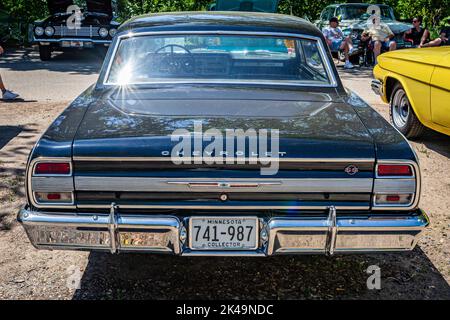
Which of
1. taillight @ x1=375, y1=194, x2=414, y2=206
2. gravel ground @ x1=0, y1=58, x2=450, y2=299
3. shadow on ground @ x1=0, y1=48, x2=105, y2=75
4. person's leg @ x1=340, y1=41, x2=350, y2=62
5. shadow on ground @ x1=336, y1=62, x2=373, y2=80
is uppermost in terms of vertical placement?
taillight @ x1=375, y1=194, x2=414, y2=206

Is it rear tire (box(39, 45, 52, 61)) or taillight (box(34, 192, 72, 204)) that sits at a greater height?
taillight (box(34, 192, 72, 204))

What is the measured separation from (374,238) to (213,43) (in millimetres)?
1897

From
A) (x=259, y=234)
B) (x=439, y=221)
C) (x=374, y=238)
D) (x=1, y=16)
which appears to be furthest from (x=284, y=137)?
(x=1, y=16)

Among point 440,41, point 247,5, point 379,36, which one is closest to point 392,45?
point 379,36

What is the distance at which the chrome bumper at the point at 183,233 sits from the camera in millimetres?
2525

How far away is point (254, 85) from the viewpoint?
11.2ft

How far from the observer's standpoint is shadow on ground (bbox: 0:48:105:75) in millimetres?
11758

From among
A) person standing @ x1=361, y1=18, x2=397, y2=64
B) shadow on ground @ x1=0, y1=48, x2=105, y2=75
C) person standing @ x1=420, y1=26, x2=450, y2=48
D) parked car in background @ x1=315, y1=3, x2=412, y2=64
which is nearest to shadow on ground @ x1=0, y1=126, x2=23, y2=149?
shadow on ground @ x1=0, y1=48, x2=105, y2=75

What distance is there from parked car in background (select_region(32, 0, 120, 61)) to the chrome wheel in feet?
26.1

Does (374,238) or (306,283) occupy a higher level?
(374,238)

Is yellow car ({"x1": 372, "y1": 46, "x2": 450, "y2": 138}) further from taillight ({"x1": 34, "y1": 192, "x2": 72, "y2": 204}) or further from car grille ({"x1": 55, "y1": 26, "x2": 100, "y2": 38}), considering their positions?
car grille ({"x1": 55, "y1": 26, "x2": 100, "y2": 38})

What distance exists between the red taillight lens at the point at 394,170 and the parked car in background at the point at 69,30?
10.6 m

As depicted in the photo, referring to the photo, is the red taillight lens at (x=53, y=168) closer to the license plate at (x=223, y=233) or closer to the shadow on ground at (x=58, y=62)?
the license plate at (x=223, y=233)
